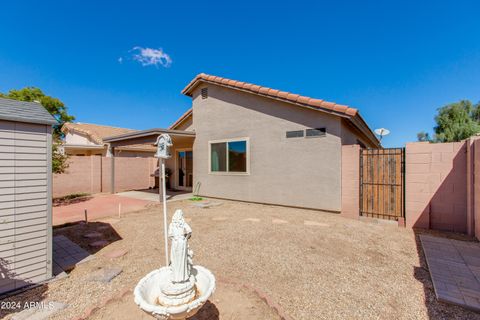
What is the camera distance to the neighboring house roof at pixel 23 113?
2689mm

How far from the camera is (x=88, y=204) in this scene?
862 centimetres

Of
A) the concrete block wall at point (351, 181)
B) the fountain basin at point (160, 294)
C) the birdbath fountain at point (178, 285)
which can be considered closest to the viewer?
the fountain basin at point (160, 294)

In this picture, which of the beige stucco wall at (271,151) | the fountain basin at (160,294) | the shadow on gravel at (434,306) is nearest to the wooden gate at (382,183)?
the beige stucco wall at (271,151)

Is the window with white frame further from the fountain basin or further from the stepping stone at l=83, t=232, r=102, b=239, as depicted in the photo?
the fountain basin

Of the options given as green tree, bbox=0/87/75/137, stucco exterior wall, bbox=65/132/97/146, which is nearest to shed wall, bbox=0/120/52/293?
stucco exterior wall, bbox=65/132/97/146

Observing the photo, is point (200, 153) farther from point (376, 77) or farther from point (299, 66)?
point (376, 77)

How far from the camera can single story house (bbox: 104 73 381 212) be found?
22.4ft

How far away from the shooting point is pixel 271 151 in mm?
8039

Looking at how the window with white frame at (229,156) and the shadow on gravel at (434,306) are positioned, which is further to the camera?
the window with white frame at (229,156)

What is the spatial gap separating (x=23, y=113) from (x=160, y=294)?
10.3 ft

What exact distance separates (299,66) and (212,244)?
1342cm

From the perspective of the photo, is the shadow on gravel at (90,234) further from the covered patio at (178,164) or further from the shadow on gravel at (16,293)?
the covered patio at (178,164)

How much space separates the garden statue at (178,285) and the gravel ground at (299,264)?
0.82 metres

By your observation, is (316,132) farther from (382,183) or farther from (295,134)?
(382,183)
